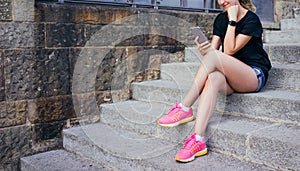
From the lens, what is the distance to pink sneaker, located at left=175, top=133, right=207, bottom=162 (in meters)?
2.43

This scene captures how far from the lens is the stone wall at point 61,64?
121 inches

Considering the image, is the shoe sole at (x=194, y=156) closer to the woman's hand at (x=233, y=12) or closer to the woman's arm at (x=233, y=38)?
the woman's arm at (x=233, y=38)

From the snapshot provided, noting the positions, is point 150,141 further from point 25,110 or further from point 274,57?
point 274,57

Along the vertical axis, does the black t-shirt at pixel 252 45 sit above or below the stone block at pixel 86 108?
above

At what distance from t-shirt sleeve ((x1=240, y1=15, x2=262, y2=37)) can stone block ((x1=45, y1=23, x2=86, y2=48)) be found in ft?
4.87

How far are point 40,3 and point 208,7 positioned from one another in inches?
85.6

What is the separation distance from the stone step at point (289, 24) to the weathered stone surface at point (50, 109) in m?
2.94

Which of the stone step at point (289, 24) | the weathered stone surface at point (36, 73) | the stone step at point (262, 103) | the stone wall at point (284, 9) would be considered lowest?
the stone step at point (262, 103)

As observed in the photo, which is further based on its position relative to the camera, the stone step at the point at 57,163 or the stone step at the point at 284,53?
the stone step at the point at 284,53

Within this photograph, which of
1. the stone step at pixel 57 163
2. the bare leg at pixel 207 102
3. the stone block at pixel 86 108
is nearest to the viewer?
the bare leg at pixel 207 102

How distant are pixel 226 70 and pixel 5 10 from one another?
6.00ft

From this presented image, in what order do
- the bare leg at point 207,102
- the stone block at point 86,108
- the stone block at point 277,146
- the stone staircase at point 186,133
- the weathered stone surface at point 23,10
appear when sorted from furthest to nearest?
the stone block at point 86,108
the weathered stone surface at point 23,10
the bare leg at point 207,102
the stone staircase at point 186,133
the stone block at point 277,146

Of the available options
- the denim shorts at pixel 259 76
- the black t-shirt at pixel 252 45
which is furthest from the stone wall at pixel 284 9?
the denim shorts at pixel 259 76

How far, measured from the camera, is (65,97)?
133 inches
